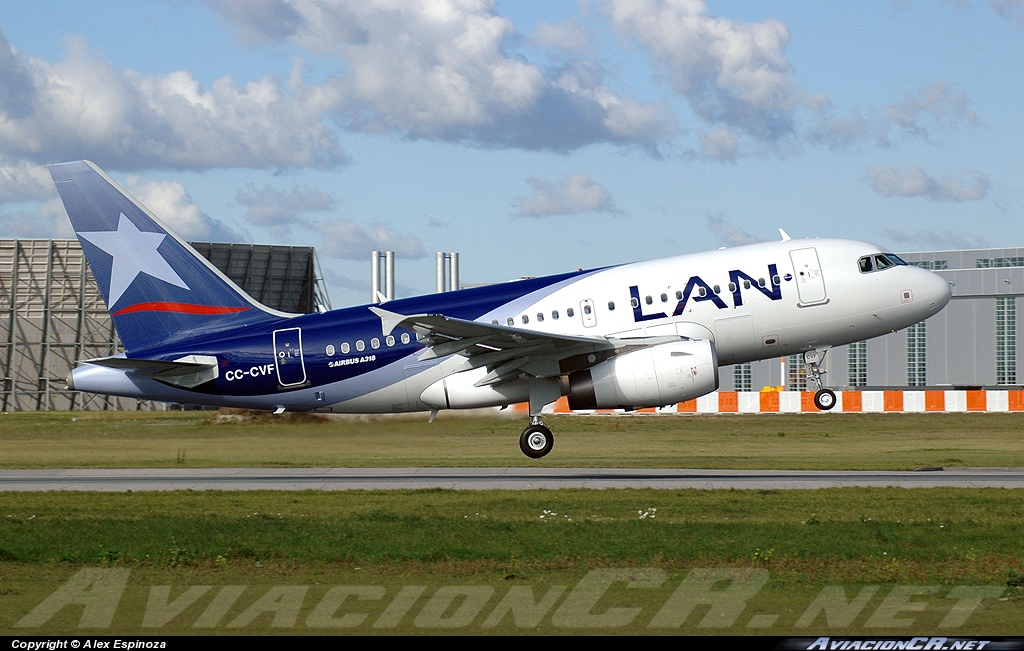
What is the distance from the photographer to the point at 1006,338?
3469 inches

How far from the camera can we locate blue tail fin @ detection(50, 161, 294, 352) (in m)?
31.9

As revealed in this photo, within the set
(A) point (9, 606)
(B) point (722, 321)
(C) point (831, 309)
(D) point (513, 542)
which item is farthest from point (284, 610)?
(C) point (831, 309)

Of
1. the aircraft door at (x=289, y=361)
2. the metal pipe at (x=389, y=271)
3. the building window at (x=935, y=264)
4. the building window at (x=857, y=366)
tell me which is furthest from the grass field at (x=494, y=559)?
the building window at (x=935, y=264)

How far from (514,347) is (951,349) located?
→ 6973 centimetres

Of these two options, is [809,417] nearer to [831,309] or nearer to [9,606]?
[831,309]

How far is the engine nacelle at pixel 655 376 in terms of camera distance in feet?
93.9

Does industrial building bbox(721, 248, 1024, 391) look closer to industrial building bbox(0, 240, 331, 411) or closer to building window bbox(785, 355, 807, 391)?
building window bbox(785, 355, 807, 391)

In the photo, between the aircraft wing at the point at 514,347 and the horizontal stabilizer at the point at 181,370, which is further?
the horizontal stabilizer at the point at 181,370

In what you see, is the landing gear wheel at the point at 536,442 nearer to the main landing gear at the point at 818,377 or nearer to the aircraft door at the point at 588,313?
the aircraft door at the point at 588,313

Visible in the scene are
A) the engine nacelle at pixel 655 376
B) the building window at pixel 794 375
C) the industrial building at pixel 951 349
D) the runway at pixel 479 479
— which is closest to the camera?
the engine nacelle at pixel 655 376

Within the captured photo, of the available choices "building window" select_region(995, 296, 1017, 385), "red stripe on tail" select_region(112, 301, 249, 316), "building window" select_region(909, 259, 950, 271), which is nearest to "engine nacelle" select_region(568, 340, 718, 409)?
"red stripe on tail" select_region(112, 301, 249, 316)

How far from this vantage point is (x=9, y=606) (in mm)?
14227

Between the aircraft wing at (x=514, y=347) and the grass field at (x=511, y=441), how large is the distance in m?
1.71

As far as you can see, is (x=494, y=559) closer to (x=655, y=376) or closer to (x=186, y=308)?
(x=655, y=376)
